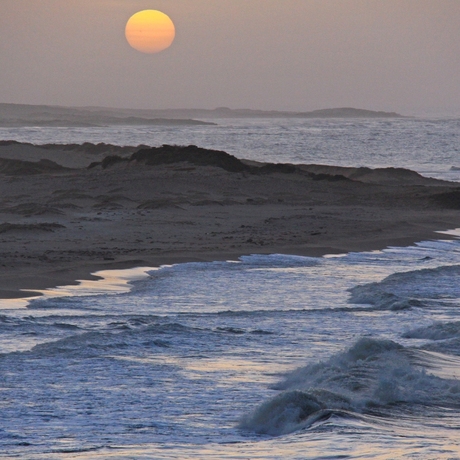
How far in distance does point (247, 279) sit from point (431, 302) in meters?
2.98

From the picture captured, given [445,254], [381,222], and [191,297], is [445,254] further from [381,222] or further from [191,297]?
[191,297]

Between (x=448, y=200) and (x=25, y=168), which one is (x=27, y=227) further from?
(x=25, y=168)

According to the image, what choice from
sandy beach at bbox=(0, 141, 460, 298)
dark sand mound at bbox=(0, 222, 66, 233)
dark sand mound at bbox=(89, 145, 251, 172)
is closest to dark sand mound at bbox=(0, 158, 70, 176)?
sandy beach at bbox=(0, 141, 460, 298)

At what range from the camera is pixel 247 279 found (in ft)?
47.0

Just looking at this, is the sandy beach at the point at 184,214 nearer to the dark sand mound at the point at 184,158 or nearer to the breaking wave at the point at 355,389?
the dark sand mound at the point at 184,158

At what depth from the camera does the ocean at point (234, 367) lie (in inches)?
251

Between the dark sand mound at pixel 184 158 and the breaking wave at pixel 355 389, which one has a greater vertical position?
the dark sand mound at pixel 184 158

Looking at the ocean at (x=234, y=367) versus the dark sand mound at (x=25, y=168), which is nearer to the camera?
the ocean at (x=234, y=367)

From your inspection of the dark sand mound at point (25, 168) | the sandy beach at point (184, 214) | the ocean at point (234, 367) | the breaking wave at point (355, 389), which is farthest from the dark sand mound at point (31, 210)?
A: the breaking wave at point (355, 389)

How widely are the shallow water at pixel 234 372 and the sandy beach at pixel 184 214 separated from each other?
2.40m

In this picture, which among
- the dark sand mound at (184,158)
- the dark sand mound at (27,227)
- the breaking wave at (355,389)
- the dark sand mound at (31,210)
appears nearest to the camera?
the breaking wave at (355,389)

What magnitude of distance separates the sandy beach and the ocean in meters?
1.86

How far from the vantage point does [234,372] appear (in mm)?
8391

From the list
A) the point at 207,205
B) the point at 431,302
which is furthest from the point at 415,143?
the point at 431,302
